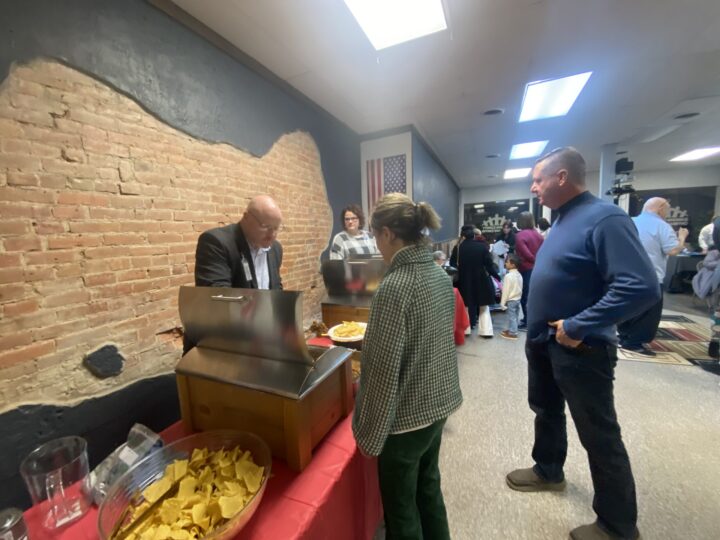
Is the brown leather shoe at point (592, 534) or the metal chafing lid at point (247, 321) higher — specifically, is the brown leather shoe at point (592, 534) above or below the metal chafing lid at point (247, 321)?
below

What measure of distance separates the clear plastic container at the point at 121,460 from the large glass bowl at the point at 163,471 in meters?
0.15

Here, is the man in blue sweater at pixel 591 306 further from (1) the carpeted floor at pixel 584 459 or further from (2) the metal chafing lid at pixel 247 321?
(2) the metal chafing lid at pixel 247 321

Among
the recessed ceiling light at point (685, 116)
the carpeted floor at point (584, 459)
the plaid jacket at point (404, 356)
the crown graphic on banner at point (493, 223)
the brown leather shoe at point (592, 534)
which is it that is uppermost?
the recessed ceiling light at point (685, 116)

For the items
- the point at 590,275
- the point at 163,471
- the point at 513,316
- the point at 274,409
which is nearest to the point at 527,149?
the point at 513,316

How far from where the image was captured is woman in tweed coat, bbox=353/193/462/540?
3.00 feet

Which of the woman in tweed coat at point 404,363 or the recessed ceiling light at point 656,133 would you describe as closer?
the woman in tweed coat at point 404,363

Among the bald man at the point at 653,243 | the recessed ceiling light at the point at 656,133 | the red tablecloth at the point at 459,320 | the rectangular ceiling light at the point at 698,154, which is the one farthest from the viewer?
the rectangular ceiling light at the point at 698,154

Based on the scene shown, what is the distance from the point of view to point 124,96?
1.67 meters

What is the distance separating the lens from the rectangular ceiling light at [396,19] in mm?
1994

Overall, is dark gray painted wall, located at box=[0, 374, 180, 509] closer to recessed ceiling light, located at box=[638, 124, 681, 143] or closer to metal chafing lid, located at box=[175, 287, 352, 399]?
metal chafing lid, located at box=[175, 287, 352, 399]

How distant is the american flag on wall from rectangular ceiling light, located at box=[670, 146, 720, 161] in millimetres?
6620

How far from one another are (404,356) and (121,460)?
996 mm

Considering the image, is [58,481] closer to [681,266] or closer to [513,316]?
[513,316]

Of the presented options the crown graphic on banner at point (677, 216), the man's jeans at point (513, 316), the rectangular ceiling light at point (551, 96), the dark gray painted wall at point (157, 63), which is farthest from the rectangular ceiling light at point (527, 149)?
the crown graphic on banner at point (677, 216)
